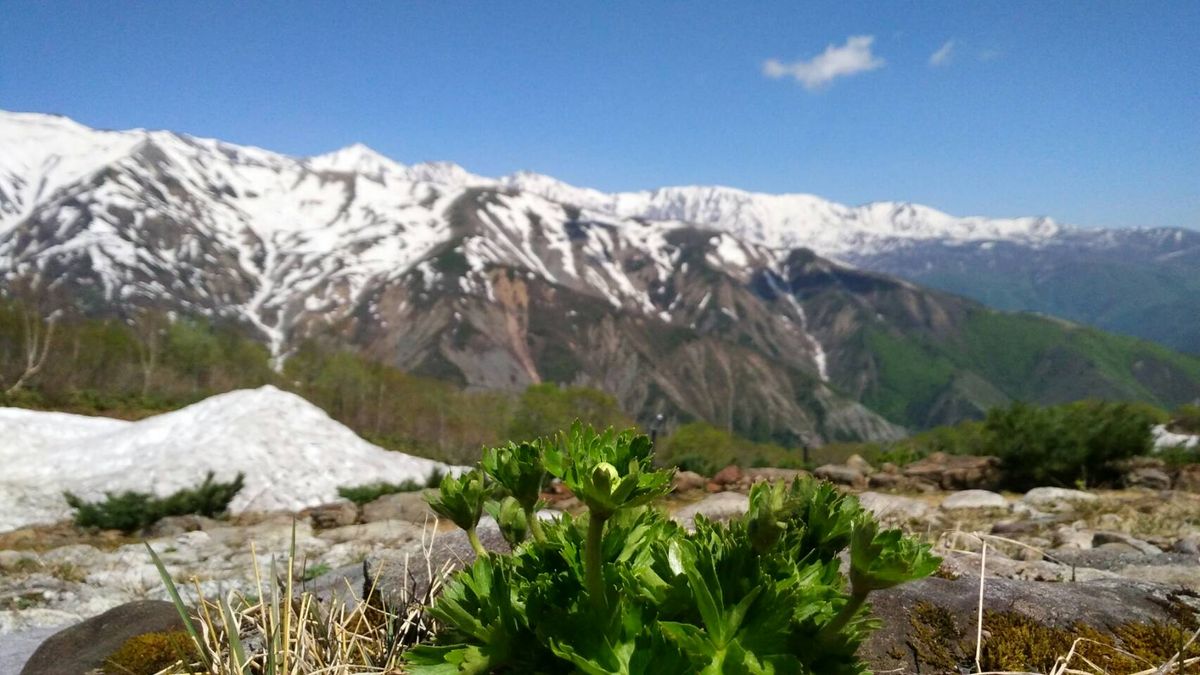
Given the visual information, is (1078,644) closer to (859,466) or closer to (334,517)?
(334,517)

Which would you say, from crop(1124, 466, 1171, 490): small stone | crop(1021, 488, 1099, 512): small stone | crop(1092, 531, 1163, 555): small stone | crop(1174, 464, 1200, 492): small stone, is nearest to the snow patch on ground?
crop(1174, 464, 1200, 492): small stone

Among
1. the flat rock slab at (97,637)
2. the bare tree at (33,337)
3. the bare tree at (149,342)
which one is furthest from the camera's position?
the bare tree at (149,342)

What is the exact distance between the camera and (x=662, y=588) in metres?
1.37

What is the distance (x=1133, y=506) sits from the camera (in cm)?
969

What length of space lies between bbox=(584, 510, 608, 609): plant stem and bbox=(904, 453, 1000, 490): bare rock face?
14.8 metres

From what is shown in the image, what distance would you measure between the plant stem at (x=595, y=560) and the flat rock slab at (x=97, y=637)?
12.2 ft

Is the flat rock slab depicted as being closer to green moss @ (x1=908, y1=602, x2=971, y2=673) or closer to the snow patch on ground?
green moss @ (x1=908, y1=602, x2=971, y2=673)

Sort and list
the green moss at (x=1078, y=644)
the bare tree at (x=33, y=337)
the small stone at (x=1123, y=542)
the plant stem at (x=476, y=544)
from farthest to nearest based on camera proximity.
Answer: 1. the bare tree at (x=33, y=337)
2. the small stone at (x=1123, y=542)
3. the green moss at (x=1078, y=644)
4. the plant stem at (x=476, y=544)

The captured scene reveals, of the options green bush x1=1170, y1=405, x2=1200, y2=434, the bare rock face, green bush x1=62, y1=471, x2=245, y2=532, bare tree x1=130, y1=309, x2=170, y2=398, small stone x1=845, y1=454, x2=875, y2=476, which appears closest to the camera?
green bush x1=62, y1=471, x2=245, y2=532

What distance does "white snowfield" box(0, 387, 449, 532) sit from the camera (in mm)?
17844

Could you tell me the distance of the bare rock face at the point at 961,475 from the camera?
569 inches

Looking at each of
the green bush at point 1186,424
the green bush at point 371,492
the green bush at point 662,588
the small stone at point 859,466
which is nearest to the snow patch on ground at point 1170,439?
the green bush at point 1186,424

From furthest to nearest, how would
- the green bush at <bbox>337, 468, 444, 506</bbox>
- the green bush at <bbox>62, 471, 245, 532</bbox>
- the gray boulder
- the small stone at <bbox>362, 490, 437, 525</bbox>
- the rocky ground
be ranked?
1. the green bush at <bbox>337, 468, 444, 506</bbox>
2. the green bush at <bbox>62, 471, 245, 532</bbox>
3. the small stone at <bbox>362, 490, 437, 525</bbox>
4. the rocky ground
5. the gray boulder

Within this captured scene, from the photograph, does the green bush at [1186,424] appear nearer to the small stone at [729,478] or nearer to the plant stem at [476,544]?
the small stone at [729,478]
